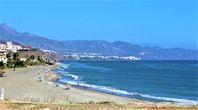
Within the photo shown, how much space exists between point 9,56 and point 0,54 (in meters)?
6.47

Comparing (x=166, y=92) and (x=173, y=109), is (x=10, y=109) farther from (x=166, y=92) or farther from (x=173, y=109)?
(x=166, y=92)

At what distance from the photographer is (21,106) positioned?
2858cm

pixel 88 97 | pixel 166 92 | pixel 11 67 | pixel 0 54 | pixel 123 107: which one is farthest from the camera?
pixel 0 54

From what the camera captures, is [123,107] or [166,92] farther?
[166,92]

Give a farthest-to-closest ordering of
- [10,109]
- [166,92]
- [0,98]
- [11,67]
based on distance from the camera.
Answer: [11,67], [166,92], [0,98], [10,109]

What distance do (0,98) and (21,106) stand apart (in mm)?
4744

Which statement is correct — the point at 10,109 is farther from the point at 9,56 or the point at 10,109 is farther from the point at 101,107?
the point at 9,56

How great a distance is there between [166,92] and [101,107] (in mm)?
44308

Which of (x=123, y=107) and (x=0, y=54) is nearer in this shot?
(x=123, y=107)

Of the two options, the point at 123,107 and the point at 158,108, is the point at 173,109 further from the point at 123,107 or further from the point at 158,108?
the point at 123,107

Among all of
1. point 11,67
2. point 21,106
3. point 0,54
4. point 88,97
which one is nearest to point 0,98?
point 21,106

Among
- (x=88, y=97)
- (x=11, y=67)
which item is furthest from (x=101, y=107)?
(x=11, y=67)

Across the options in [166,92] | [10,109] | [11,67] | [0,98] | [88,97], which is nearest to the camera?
[10,109]

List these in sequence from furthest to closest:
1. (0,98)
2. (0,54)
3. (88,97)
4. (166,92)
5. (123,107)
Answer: (0,54)
(166,92)
(88,97)
(0,98)
(123,107)
